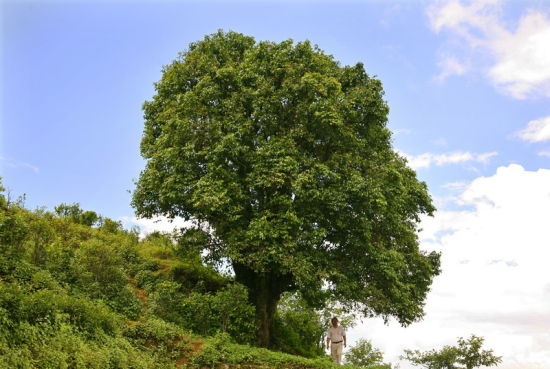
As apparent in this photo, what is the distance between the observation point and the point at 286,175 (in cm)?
1773

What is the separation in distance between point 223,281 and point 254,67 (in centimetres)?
1093

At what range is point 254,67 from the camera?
65.0 ft

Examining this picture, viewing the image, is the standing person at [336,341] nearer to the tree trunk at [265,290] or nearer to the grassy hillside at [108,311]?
the grassy hillside at [108,311]

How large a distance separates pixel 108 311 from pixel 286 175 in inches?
311

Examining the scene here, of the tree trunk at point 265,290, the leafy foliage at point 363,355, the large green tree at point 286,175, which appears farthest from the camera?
the leafy foliage at point 363,355

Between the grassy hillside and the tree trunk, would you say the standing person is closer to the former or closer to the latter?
the grassy hillside

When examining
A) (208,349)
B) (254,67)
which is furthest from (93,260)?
(254,67)

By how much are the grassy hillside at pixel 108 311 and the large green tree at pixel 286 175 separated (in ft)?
7.72

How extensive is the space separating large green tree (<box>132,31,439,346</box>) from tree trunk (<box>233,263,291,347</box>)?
54mm

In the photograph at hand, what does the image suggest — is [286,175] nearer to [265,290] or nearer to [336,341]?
[265,290]

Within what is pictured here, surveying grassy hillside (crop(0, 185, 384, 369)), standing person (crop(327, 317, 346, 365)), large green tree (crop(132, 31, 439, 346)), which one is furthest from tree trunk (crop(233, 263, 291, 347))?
standing person (crop(327, 317, 346, 365))

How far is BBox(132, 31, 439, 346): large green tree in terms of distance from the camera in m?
17.9

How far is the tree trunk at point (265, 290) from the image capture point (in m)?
19.9

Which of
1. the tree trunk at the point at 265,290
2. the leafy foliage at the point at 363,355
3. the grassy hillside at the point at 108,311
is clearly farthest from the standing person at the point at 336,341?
the leafy foliage at the point at 363,355
